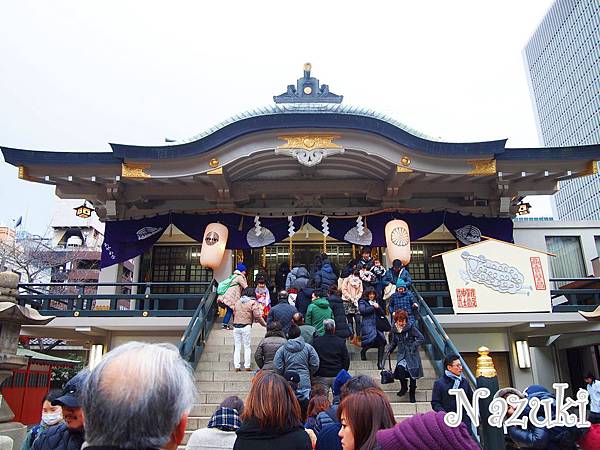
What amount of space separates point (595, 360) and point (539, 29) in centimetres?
9112

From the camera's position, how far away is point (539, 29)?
86.9m

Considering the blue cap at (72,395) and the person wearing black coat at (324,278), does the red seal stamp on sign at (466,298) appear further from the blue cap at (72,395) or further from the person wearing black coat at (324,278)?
the blue cap at (72,395)

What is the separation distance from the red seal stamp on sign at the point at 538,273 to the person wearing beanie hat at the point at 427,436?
1046cm

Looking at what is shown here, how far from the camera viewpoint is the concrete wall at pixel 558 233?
14.5 m

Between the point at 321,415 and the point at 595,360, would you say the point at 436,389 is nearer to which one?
the point at 321,415

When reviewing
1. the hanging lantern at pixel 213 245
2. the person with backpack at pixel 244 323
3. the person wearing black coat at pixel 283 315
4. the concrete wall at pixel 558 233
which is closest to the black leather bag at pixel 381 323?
the person wearing black coat at pixel 283 315

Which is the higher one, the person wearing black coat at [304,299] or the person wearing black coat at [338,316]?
the person wearing black coat at [304,299]

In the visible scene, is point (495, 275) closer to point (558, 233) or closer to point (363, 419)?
point (558, 233)

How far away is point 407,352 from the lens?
739 cm

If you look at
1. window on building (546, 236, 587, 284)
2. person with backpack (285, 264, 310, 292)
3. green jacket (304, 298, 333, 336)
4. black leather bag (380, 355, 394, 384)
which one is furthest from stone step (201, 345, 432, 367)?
window on building (546, 236, 587, 284)

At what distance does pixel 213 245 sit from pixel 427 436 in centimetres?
1160

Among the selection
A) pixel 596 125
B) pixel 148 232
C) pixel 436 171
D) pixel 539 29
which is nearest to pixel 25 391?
pixel 148 232

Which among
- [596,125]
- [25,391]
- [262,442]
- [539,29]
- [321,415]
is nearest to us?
[262,442]

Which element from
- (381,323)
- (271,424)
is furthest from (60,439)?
(381,323)
